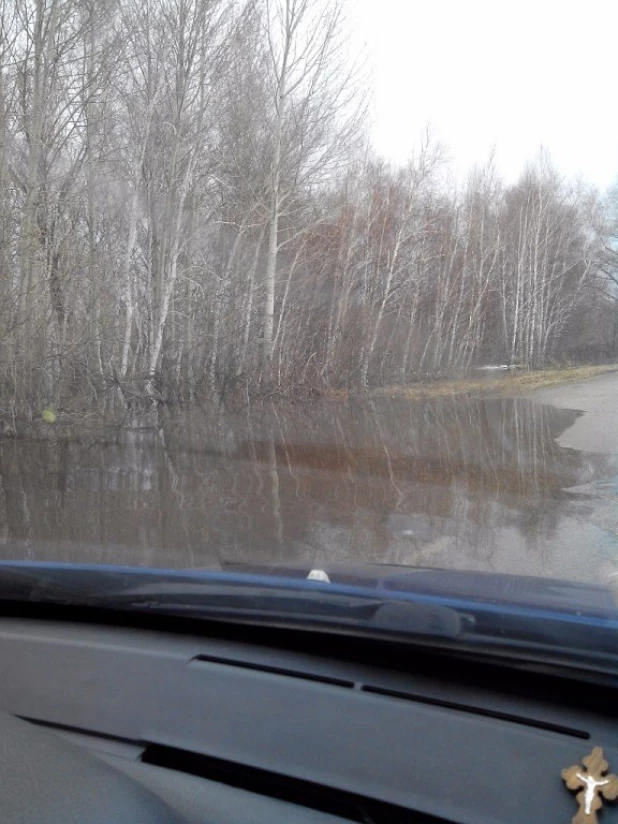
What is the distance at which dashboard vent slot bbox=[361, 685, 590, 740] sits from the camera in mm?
2379

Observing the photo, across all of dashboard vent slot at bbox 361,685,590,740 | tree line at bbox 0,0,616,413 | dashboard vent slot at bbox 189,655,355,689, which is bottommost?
dashboard vent slot at bbox 361,685,590,740

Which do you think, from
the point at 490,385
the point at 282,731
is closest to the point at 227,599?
the point at 282,731

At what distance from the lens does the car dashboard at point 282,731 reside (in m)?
2.09

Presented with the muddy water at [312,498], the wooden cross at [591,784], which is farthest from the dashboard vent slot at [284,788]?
the muddy water at [312,498]

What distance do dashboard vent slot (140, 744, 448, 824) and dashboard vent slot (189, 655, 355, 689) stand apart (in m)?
0.44

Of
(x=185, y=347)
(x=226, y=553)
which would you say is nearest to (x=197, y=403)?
(x=185, y=347)

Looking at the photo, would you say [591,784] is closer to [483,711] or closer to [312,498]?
[483,711]

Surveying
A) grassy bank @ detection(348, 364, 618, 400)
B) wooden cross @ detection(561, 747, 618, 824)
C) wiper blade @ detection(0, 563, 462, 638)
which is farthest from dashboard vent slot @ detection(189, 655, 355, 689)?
grassy bank @ detection(348, 364, 618, 400)

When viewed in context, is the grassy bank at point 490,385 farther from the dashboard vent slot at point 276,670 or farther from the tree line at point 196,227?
the dashboard vent slot at point 276,670

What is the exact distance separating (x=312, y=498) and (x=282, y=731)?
7011 mm

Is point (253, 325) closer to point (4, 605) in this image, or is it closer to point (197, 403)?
point (197, 403)

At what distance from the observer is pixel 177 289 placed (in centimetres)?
2183

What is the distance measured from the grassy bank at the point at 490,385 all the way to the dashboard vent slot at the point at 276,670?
24.2 metres

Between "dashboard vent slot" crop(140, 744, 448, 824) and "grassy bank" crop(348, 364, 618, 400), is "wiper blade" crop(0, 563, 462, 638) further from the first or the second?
"grassy bank" crop(348, 364, 618, 400)
